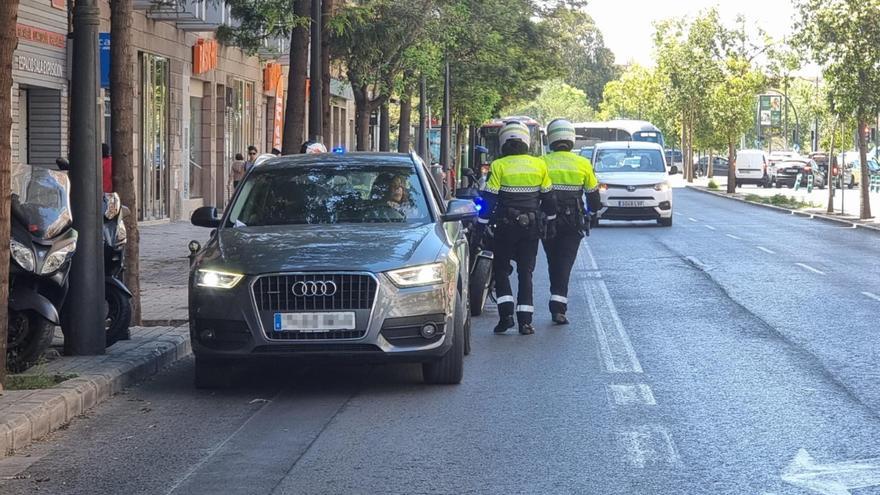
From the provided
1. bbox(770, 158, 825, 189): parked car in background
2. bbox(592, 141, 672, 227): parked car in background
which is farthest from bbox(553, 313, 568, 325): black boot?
bbox(770, 158, 825, 189): parked car in background

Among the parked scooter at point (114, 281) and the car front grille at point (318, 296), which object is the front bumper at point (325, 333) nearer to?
the car front grille at point (318, 296)

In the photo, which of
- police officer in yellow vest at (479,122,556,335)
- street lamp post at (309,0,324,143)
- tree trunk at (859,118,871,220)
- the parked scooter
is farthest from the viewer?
tree trunk at (859,118,871,220)

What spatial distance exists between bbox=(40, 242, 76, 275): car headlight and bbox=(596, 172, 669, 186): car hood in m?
23.4

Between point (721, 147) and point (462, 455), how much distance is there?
64138 mm

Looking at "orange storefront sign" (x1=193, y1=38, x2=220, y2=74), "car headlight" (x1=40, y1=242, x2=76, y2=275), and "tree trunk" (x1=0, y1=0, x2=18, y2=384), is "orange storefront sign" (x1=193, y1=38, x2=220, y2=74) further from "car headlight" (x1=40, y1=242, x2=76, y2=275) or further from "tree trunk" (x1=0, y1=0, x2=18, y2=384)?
"tree trunk" (x1=0, y1=0, x2=18, y2=384)

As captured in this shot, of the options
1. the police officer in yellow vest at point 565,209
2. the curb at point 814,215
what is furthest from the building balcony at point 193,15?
the police officer in yellow vest at point 565,209

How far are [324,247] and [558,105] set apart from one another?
421 feet

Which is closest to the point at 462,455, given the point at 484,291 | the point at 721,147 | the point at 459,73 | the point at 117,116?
the point at 117,116

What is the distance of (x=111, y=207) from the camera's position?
38.9 feet

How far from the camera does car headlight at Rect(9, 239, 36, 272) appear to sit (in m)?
9.99

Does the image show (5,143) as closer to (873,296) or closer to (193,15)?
(873,296)

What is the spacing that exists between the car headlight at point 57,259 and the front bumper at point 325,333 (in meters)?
1.21

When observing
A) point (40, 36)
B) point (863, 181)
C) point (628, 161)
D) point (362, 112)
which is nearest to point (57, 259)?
point (40, 36)

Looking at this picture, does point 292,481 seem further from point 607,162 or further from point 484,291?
point 607,162
